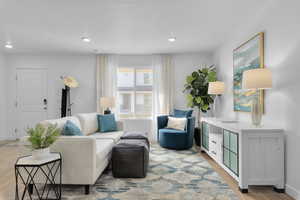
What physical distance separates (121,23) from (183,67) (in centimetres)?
251

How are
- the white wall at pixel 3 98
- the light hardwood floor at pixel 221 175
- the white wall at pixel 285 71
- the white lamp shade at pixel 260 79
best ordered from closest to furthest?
the white wall at pixel 285 71 → the light hardwood floor at pixel 221 175 → the white lamp shade at pixel 260 79 → the white wall at pixel 3 98

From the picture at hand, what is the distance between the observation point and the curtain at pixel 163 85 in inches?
199

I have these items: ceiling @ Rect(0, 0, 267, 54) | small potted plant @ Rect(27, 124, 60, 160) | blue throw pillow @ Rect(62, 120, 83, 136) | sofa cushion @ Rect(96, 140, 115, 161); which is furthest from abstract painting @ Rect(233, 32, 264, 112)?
small potted plant @ Rect(27, 124, 60, 160)

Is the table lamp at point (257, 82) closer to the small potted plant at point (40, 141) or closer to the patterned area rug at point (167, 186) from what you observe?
the patterned area rug at point (167, 186)

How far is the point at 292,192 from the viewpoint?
2029 millimetres

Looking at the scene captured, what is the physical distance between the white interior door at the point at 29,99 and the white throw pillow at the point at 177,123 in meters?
3.52

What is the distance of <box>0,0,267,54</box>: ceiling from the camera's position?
2508mm

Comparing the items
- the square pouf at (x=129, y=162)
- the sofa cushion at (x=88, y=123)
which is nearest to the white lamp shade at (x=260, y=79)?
the square pouf at (x=129, y=162)

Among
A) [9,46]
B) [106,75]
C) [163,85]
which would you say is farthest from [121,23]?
[9,46]

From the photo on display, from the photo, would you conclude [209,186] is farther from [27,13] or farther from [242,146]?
[27,13]

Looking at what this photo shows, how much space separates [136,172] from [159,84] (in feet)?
9.64

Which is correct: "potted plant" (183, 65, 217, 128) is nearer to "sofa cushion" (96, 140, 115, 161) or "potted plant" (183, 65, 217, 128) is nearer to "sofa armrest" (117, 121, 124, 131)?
"sofa armrest" (117, 121, 124, 131)

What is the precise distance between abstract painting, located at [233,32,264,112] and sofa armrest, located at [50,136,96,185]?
2.40 metres

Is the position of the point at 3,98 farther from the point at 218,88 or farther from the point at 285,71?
the point at 285,71
